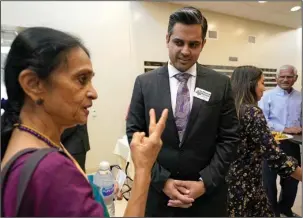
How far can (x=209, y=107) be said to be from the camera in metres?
0.89

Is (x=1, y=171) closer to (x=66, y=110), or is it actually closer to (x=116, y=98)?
(x=66, y=110)

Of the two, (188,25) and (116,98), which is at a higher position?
(188,25)

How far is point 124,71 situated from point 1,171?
1.24 meters

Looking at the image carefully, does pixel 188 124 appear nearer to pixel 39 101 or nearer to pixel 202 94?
pixel 202 94

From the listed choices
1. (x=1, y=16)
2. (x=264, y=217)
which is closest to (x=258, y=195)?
(x=264, y=217)

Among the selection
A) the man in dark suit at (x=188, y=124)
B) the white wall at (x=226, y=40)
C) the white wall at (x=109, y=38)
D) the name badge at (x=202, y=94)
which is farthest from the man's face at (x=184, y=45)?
the white wall at (x=226, y=40)

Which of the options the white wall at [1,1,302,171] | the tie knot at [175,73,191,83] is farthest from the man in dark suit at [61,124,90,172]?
the tie knot at [175,73,191,83]

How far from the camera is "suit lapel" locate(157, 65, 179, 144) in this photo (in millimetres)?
879

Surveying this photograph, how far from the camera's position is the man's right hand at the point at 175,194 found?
2.78 ft

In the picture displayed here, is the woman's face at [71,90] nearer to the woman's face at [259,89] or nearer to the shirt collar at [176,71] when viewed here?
the shirt collar at [176,71]

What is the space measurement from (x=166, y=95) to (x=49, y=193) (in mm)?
606

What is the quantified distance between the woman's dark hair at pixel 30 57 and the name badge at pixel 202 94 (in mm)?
531

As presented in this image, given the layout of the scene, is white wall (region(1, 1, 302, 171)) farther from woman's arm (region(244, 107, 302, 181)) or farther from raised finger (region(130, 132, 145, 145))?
woman's arm (region(244, 107, 302, 181))

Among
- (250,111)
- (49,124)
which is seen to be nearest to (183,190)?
(250,111)
